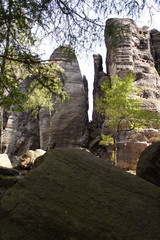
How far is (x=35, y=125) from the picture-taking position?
24344 mm

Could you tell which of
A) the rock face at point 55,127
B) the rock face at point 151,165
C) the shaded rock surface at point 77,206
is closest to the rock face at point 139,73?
the rock face at point 55,127

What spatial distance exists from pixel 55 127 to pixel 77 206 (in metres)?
19.6

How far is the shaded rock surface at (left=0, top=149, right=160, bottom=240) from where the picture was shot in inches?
82.2

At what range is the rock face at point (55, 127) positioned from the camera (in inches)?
838

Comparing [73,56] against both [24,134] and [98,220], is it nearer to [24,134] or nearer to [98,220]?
[98,220]

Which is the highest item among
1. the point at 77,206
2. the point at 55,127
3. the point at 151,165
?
the point at 77,206

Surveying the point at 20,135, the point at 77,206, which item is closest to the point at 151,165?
the point at 77,206

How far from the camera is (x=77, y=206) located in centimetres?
233

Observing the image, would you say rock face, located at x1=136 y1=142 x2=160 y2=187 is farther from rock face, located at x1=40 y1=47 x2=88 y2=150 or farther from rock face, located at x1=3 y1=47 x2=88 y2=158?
rock face, located at x1=3 y1=47 x2=88 y2=158

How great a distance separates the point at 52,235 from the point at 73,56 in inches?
123

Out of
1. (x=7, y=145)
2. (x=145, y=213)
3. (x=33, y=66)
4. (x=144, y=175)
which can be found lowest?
(x=7, y=145)

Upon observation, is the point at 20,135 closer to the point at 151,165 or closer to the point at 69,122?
the point at 69,122

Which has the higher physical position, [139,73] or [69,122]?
[139,73]

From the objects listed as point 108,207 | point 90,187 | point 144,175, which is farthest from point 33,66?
point 144,175
